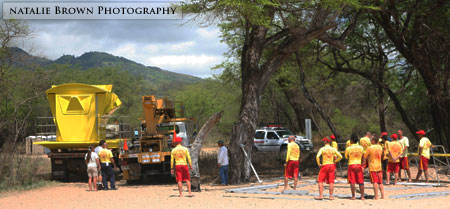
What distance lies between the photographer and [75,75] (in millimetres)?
58375

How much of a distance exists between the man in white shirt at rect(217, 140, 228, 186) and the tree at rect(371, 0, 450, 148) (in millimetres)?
8848

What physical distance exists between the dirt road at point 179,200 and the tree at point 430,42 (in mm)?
6990

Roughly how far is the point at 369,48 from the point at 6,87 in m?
22.9

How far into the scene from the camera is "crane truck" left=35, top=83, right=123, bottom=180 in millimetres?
19719

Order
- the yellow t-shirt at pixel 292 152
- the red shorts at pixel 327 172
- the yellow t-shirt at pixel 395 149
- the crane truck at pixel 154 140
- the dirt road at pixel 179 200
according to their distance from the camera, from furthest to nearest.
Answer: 1. the crane truck at pixel 154 140
2. the yellow t-shirt at pixel 395 149
3. the yellow t-shirt at pixel 292 152
4. the red shorts at pixel 327 172
5. the dirt road at pixel 179 200

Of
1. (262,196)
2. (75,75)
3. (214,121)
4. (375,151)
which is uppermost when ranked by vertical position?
(75,75)

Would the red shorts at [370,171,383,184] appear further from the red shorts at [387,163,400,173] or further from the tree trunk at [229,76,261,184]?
the tree trunk at [229,76,261,184]

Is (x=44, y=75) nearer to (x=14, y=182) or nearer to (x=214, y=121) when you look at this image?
(x=14, y=182)

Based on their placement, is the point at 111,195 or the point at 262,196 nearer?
the point at 262,196

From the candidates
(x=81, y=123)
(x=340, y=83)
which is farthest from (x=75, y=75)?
(x=81, y=123)

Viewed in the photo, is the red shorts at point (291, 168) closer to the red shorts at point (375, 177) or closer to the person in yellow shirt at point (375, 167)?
the person in yellow shirt at point (375, 167)

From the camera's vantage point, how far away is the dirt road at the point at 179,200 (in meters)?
11.5

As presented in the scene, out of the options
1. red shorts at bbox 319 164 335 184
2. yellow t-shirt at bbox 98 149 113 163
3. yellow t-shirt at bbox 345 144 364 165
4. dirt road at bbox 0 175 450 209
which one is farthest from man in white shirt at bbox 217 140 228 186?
yellow t-shirt at bbox 345 144 364 165

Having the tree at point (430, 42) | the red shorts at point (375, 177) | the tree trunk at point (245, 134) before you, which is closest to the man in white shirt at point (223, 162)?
the tree trunk at point (245, 134)
